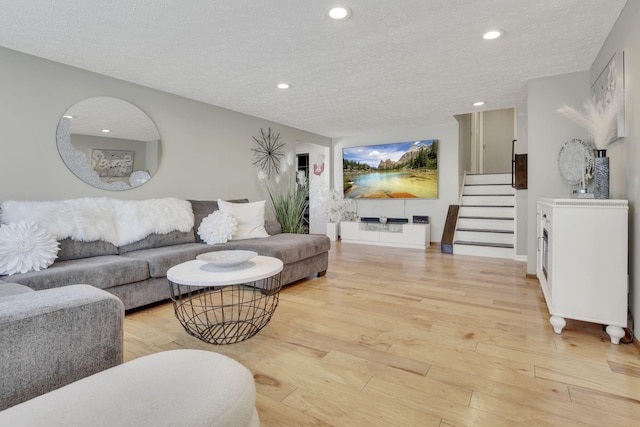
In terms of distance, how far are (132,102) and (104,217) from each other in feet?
4.60

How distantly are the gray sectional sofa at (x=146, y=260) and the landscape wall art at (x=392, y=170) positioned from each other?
3.02m

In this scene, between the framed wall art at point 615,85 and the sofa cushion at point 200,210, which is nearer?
the framed wall art at point 615,85

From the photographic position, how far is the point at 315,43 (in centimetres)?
272

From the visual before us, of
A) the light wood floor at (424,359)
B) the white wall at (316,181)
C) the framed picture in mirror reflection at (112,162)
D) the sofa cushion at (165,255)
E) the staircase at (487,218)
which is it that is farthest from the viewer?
the white wall at (316,181)

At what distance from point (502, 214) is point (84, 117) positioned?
6.10 m

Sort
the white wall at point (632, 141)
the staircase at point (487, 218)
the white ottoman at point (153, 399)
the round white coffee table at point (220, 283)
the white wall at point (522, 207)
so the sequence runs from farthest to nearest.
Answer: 1. the staircase at point (487, 218)
2. the white wall at point (522, 207)
3. the white wall at point (632, 141)
4. the round white coffee table at point (220, 283)
5. the white ottoman at point (153, 399)

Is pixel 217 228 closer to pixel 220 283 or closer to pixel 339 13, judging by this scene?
pixel 220 283

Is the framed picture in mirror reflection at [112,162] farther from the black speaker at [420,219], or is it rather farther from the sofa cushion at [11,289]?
the black speaker at [420,219]

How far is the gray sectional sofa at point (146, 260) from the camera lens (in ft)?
7.76

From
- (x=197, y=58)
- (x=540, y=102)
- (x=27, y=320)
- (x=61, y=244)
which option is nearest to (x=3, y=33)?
(x=197, y=58)

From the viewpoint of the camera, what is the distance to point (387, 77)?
3520 millimetres

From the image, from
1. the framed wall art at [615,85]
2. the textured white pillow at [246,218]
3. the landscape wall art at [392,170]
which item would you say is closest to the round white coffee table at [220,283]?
the textured white pillow at [246,218]

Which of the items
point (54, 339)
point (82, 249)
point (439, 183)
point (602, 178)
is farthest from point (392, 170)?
point (54, 339)

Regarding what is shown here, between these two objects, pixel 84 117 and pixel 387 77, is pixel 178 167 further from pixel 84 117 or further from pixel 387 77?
pixel 387 77
